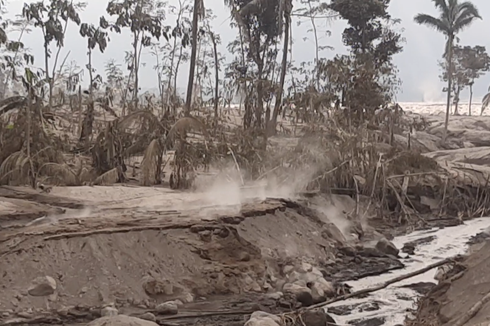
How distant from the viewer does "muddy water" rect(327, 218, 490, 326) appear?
856 centimetres

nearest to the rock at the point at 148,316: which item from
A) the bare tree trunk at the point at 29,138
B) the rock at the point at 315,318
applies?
the rock at the point at 315,318

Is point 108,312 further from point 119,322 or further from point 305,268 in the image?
point 305,268

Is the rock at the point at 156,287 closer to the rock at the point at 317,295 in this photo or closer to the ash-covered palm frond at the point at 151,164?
the rock at the point at 317,295

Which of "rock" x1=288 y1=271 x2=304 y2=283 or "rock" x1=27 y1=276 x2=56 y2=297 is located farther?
"rock" x1=288 y1=271 x2=304 y2=283

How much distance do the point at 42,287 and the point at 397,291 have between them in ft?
18.2

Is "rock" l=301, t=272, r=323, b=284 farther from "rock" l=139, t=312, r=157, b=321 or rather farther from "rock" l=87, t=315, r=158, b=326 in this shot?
"rock" l=87, t=315, r=158, b=326

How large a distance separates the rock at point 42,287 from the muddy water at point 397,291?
3.95 m

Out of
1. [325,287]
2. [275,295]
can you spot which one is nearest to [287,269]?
[325,287]

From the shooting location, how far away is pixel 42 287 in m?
8.11

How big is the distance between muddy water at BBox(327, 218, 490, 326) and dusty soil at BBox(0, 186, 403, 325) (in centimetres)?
44

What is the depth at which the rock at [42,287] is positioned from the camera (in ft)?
26.5

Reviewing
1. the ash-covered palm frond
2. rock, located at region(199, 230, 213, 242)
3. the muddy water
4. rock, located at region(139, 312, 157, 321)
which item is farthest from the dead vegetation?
rock, located at region(139, 312, 157, 321)

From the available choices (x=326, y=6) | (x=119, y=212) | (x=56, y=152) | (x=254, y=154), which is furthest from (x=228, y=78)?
(x=119, y=212)

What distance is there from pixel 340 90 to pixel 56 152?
14.1 m
